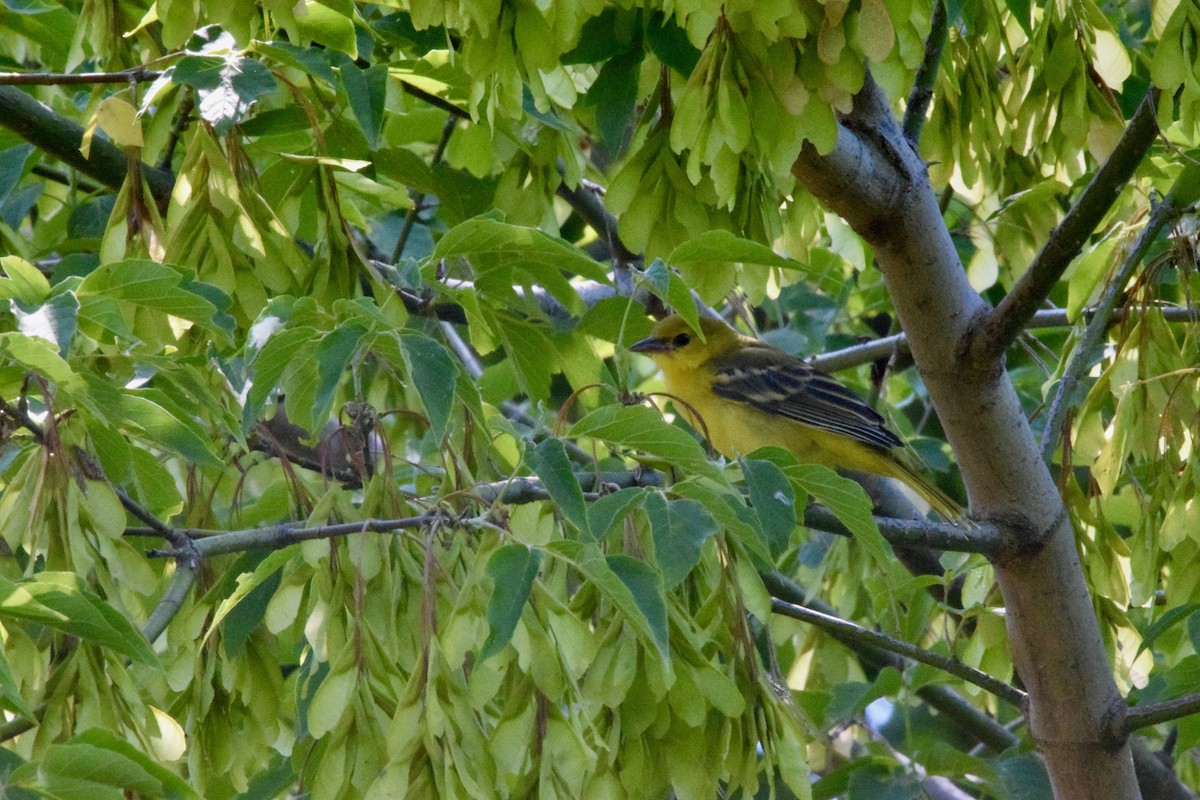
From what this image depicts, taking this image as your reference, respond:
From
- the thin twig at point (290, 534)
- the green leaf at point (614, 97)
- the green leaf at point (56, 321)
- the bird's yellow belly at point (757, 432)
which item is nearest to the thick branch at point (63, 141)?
the green leaf at point (614, 97)

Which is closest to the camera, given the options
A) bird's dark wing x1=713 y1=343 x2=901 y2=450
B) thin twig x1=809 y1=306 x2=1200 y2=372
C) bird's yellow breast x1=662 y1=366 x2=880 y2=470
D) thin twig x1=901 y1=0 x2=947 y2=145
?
thin twig x1=901 y1=0 x2=947 y2=145

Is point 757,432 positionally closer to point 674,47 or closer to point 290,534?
point 674,47

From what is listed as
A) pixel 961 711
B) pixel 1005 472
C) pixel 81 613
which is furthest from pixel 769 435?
pixel 81 613

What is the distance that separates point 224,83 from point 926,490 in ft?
10.9

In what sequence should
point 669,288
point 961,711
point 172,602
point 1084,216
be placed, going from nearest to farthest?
point 172,602, point 669,288, point 1084,216, point 961,711

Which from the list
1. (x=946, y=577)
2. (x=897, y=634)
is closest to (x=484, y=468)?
(x=946, y=577)

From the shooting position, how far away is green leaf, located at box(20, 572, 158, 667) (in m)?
1.69

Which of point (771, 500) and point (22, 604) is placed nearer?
point (22, 604)

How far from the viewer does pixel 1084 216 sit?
104 inches

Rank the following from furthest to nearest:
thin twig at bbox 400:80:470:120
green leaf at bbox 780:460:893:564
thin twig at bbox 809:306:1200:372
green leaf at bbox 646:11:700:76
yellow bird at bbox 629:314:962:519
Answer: yellow bird at bbox 629:314:962:519 < thin twig at bbox 809:306:1200:372 < thin twig at bbox 400:80:470:120 < green leaf at bbox 646:11:700:76 < green leaf at bbox 780:460:893:564

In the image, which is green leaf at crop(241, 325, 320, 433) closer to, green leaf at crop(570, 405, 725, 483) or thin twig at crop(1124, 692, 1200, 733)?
green leaf at crop(570, 405, 725, 483)

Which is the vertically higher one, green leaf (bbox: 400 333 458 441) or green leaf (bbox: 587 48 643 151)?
green leaf (bbox: 587 48 643 151)

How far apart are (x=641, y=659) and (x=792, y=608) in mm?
964

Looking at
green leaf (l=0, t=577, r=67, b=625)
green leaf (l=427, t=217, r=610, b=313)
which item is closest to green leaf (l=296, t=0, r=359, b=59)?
green leaf (l=427, t=217, r=610, b=313)
